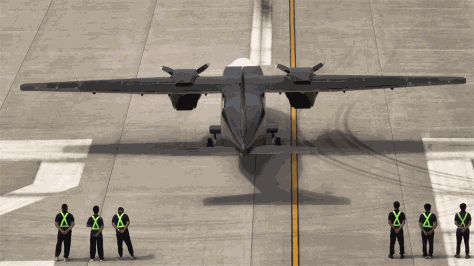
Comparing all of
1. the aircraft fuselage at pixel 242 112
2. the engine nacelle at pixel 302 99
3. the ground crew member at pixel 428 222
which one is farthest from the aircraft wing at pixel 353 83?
the ground crew member at pixel 428 222

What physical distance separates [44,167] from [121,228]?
23.8ft

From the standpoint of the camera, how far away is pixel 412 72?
2978 centimetres

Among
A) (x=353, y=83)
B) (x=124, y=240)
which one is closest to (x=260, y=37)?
(x=353, y=83)

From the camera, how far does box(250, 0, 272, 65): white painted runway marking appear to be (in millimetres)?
31344

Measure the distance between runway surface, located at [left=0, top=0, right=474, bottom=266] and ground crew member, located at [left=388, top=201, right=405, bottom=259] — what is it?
0.58m

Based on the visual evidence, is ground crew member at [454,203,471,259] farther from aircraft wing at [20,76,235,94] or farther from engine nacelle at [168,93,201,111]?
engine nacelle at [168,93,201,111]

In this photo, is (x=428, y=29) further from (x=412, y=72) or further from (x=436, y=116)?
(x=436, y=116)

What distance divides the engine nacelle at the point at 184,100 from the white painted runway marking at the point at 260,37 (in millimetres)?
6799

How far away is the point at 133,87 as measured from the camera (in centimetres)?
2480

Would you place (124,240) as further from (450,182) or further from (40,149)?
(450,182)

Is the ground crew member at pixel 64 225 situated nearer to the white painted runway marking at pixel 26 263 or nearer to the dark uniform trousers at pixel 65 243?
the dark uniform trousers at pixel 65 243

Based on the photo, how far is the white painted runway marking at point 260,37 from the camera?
103 feet

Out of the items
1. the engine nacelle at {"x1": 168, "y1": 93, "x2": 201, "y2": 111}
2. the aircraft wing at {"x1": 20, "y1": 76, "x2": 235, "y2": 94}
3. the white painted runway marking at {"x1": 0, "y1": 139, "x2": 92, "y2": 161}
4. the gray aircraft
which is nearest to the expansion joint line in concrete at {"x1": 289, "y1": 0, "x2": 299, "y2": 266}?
the gray aircraft

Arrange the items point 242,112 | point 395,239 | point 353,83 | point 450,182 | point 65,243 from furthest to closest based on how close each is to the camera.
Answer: point 353,83
point 450,182
point 242,112
point 65,243
point 395,239
